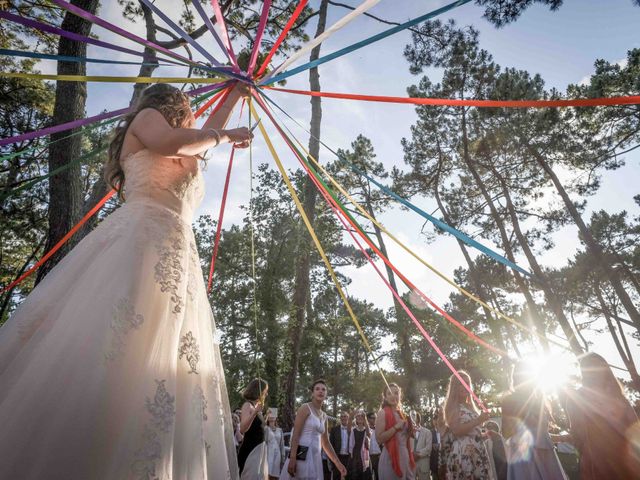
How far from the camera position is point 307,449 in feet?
14.1

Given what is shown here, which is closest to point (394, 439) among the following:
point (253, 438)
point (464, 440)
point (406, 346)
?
point (464, 440)

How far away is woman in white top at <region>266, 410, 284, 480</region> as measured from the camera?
7.07 m

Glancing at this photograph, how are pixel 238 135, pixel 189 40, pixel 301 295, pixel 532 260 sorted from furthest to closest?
pixel 532 260 → pixel 301 295 → pixel 189 40 → pixel 238 135

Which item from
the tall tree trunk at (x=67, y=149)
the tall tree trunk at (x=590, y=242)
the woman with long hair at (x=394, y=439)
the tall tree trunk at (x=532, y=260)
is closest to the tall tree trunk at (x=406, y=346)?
the tall tree trunk at (x=532, y=260)

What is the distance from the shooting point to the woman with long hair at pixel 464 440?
11.5 feet

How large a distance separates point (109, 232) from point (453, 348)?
38.8 metres

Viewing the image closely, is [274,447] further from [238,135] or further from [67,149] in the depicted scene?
[238,135]

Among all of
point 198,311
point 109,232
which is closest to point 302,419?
point 198,311

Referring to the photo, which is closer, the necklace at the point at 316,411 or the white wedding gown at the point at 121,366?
the white wedding gown at the point at 121,366

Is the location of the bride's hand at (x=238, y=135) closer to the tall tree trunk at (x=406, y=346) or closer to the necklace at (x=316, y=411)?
the necklace at (x=316, y=411)

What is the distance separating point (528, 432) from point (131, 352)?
395 centimetres

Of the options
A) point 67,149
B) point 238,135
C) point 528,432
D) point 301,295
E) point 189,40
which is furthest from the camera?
point 301,295

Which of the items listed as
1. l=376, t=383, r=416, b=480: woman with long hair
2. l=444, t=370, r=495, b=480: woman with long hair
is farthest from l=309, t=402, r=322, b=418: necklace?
l=444, t=370, r=495, b=480: woman with long hair

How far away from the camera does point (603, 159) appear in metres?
11.9
